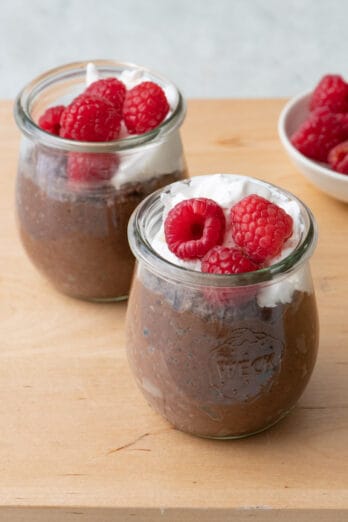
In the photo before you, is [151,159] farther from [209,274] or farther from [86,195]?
[209,274]

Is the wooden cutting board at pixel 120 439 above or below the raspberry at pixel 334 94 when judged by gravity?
below

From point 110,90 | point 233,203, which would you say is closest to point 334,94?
point 110,90

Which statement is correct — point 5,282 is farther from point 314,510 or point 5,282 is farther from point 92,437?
point 314,510

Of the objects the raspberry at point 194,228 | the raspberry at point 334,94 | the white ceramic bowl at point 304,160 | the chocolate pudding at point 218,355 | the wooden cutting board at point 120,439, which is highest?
the raspberry at point 194,228

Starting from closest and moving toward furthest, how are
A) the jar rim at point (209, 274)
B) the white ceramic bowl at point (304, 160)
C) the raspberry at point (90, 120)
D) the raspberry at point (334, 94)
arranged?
the jar rim at point (209, 274)
the raspberry at point (90, 120)
the white ceramic bowl at point (304, 160)
the raspberry at point (334, 94)

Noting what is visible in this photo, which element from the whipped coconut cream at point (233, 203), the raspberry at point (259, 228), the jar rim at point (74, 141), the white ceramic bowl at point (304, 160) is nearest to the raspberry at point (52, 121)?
the jar rim at point (74, 141)

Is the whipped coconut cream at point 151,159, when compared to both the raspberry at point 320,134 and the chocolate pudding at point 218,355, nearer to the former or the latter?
the chocolate pudding at point 218,355
